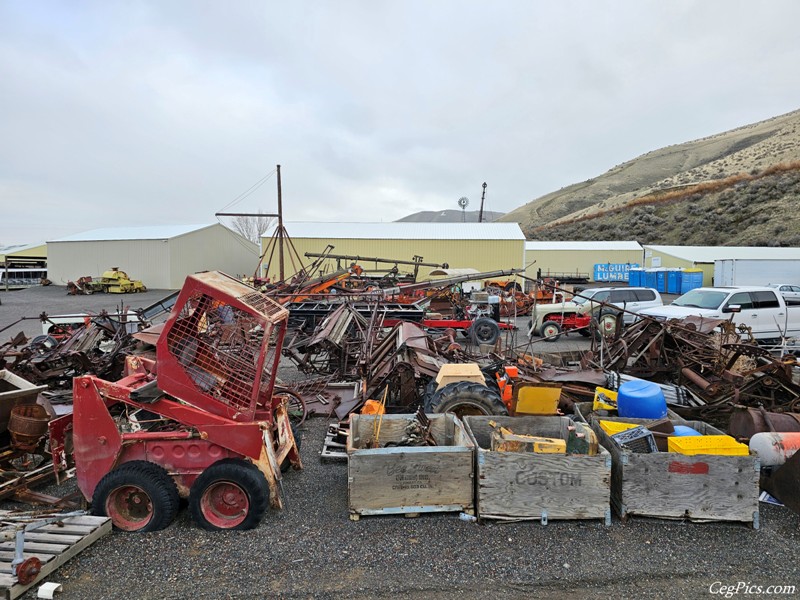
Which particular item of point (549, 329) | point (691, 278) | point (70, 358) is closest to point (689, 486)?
point (70, 358)

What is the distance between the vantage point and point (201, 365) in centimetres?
413

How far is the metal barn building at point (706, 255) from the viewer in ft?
90.9

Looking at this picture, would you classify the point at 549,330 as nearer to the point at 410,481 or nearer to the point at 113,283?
the point at 410,481

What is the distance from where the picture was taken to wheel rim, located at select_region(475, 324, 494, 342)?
12.9 metres

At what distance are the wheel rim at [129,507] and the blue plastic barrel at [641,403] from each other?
5.09 metres

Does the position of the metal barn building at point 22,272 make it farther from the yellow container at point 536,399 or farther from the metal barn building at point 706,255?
the metal barn building at point 706,255

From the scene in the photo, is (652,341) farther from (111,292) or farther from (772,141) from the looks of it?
(772,141)

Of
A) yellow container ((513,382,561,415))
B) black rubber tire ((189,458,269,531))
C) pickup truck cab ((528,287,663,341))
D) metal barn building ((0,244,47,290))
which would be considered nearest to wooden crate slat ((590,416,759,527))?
yellow container ((513,382,561,415))

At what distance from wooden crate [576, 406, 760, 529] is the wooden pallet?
458cm

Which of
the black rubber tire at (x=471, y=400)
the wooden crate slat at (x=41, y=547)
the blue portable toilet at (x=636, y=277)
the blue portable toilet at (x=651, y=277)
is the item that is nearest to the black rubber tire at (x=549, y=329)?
the black rubber tire at (x=471, y=400)

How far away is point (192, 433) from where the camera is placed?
414 cm

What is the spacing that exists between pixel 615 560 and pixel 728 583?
0.77 metres

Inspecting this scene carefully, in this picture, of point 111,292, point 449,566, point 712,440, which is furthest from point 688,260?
point 111,292

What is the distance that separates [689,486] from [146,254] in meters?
39.3
